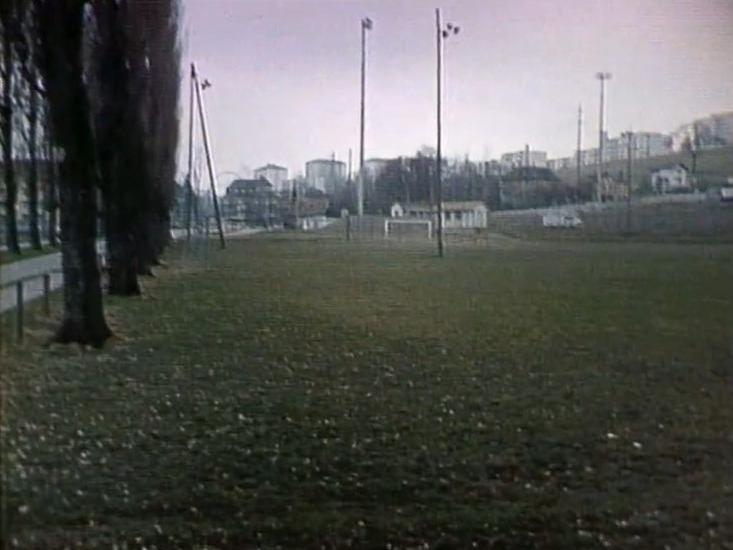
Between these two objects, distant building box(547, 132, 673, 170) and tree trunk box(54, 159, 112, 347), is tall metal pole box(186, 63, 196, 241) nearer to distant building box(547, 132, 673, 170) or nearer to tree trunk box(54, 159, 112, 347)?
tree trunk box(54, 159, 112, 347)

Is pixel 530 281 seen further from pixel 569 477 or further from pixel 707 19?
pixel 707 19

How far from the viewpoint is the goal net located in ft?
11.1

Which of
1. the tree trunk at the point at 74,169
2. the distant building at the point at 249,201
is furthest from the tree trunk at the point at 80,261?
the distant building at the point at 249,201

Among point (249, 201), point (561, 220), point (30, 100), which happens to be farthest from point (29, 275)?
point (561, 220)

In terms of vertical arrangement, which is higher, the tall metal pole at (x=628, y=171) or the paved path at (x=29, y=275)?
the tall metal pole at (x=628, y=171)

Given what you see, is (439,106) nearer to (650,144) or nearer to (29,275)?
(650,144)

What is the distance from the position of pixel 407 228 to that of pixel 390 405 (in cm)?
60

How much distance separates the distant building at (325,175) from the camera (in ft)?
11.0

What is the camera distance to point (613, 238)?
11.2 ft

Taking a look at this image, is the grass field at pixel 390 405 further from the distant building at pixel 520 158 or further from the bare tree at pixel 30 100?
the bare tree at pixel 30 100

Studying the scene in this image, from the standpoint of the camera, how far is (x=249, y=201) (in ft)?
11.2

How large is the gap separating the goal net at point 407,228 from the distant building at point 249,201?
39 centimetres

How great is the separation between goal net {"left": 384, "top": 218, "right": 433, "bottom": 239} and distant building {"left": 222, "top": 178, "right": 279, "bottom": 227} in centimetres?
39

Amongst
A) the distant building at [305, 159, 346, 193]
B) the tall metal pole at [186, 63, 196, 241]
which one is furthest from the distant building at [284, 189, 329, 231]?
the tall metal pole at [186, 63, 196, 241]
